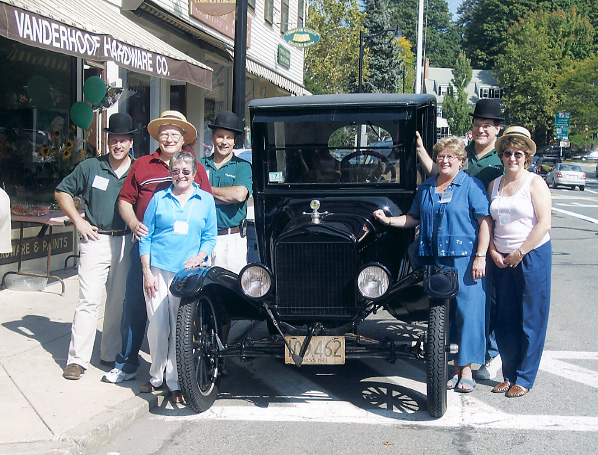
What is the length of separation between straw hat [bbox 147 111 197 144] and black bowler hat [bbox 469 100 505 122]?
2.33 meters

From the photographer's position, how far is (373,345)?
479 centimetres

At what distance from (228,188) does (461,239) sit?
6.37ft

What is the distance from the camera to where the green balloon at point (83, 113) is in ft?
29.9

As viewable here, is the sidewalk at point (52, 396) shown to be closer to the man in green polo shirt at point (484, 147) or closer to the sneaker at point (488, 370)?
the sneaker at point (488, 370)

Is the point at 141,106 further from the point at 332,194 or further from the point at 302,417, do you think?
the point at 302,417

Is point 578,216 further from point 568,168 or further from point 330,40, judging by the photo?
point 568,168

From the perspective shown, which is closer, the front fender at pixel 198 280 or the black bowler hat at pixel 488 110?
the front fender at pixel 198 280

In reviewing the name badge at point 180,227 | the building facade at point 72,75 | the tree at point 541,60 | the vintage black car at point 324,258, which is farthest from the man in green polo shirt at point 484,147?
the tree at point 541,60

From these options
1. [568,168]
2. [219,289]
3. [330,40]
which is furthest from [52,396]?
[568,168]

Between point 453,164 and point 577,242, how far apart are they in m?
10.7

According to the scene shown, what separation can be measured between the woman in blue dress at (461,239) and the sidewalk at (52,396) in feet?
7.52

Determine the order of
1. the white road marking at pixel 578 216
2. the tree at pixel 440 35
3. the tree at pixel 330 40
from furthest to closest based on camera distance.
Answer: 1. the tree at pixel 440 35
2. the tree at pixel 330 40
3. the white road marking at pixel 578 216

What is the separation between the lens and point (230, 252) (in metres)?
5.93

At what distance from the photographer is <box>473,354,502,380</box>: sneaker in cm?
571
